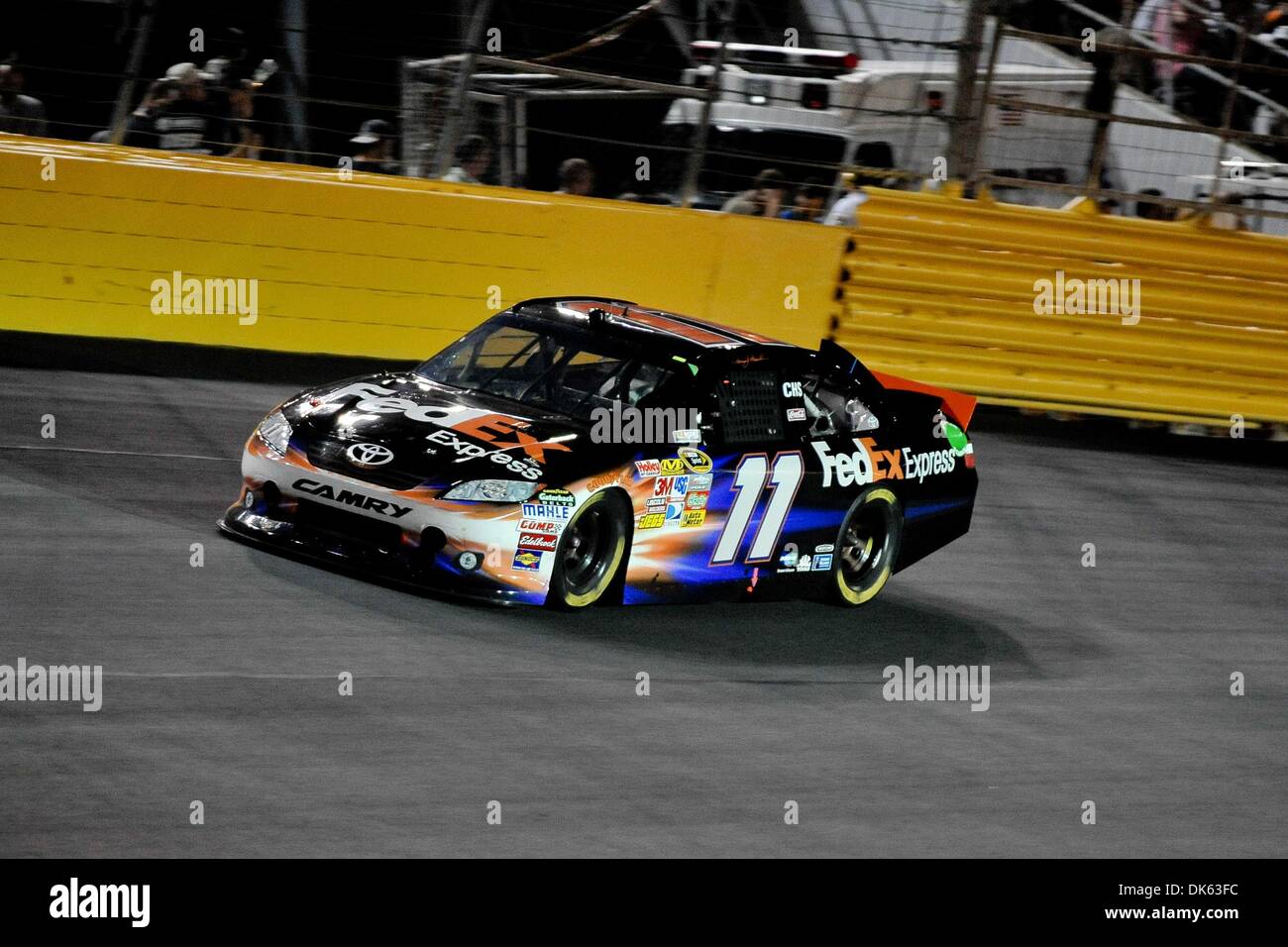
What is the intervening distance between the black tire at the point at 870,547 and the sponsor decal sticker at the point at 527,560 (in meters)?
1.91

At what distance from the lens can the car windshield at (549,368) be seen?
7656mm

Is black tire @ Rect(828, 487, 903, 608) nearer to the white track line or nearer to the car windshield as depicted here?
the car windshield

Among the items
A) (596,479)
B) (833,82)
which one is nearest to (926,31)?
(833,82)

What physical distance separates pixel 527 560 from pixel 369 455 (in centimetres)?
79

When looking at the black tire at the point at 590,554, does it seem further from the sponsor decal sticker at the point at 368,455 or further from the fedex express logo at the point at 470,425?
the sponsor decal sticker at the point at 368,455

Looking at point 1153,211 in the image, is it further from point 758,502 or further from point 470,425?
point 470,425

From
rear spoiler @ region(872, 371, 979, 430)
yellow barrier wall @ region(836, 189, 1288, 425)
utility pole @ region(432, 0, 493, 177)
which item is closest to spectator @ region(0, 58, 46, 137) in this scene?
utility pole @ region(432, 0, 493, 177)

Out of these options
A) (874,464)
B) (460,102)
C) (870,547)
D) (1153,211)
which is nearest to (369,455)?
(874,464)

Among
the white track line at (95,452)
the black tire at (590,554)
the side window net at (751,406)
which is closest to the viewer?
the black tire at (590,554)

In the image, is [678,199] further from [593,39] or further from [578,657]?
[578,657]

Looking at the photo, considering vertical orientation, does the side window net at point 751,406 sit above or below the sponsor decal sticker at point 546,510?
above

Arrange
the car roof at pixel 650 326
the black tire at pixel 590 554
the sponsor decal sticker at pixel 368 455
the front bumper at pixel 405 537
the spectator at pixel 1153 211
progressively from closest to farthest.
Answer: the front bumper at pixel 405 537 < the sponsor decal sticker at pixel 368 455 < the black tire at pixel 590 554 < the car roof at pixel 650 326 < the spectator at pixel 1153 211
